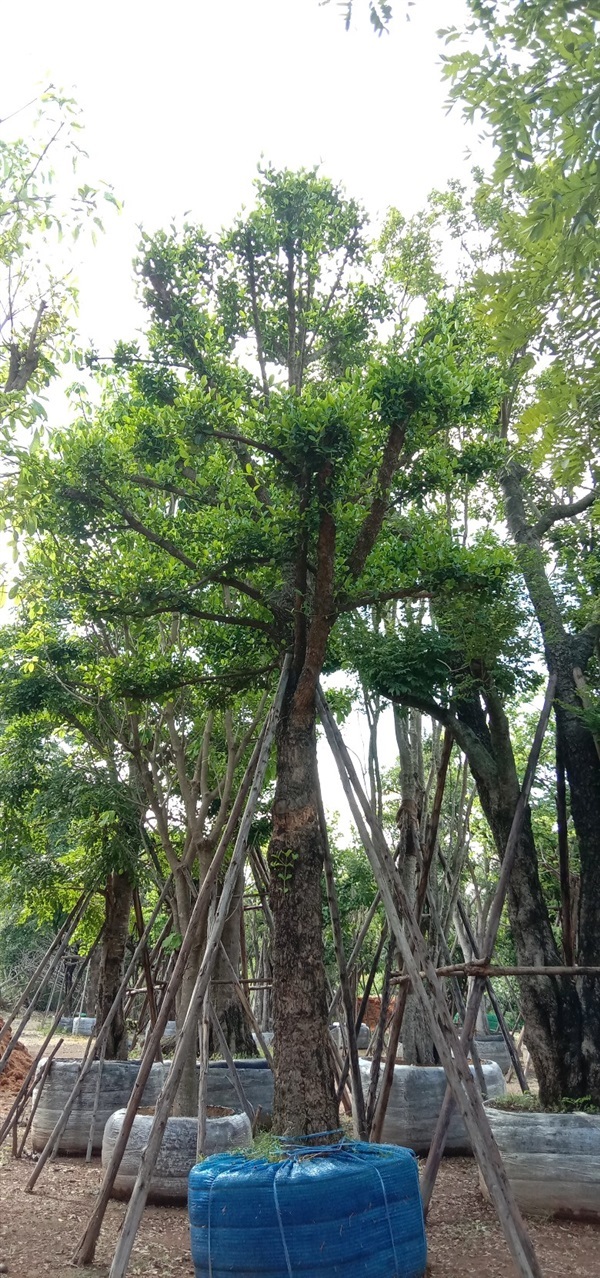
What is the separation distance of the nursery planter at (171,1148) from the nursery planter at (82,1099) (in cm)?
223

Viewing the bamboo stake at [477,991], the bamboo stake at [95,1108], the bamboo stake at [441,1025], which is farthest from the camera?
the bamboo stake at [95,1108]

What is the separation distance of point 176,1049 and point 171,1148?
95.4 inches

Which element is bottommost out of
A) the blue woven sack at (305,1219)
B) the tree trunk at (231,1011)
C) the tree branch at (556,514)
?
the blue woven sack at (305,1219)

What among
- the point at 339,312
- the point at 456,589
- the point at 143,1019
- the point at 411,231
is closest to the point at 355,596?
the point at 456,589

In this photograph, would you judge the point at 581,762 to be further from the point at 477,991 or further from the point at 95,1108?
the point at 95,1108

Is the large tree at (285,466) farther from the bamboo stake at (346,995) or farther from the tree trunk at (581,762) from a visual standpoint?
the tree trunk at (581,762)

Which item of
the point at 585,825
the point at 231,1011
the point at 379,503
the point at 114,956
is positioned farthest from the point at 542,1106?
the point at 231,1011

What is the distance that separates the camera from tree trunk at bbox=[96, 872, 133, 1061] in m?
11.1

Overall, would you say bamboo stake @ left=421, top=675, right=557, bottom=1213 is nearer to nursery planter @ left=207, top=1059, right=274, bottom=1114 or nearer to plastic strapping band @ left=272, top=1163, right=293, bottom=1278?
plastic strapping band @ left=272, top=1163, right=293, bottom=1278

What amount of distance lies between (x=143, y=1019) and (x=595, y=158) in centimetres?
1528

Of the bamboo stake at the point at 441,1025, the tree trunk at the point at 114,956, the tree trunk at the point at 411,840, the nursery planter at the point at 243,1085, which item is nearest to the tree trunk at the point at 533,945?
the tree trunk at the point at 411,840

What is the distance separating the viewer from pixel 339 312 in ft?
26.8

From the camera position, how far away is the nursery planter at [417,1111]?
8.70 metres

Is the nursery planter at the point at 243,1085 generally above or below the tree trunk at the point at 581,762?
below
